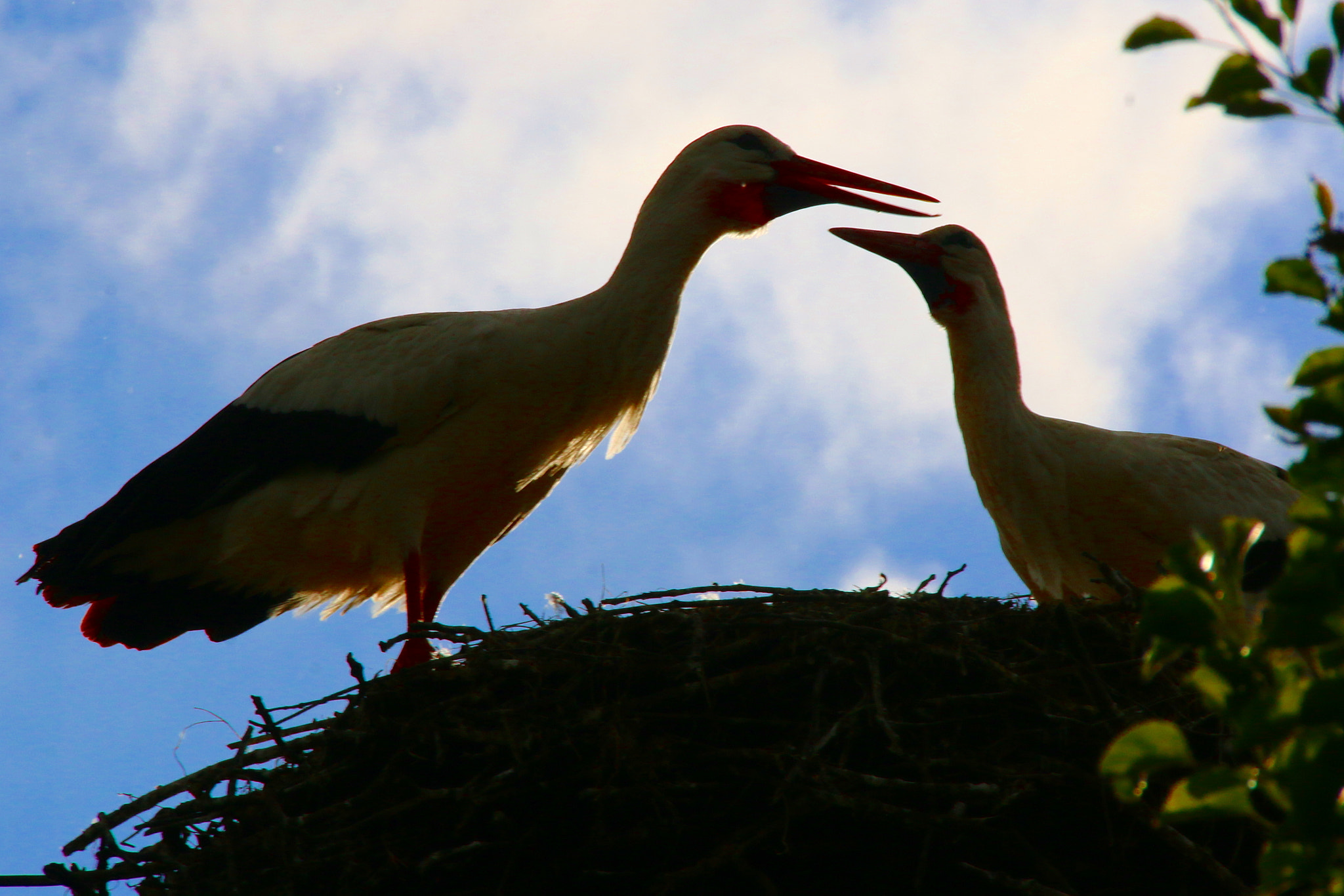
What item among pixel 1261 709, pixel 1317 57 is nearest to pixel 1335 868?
pixel 1261 709

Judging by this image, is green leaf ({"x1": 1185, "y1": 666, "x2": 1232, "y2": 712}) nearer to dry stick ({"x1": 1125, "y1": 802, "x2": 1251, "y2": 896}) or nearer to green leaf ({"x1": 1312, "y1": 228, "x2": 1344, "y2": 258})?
green leaf ({"x1": 1312, "y1": 228, "x2": 1344, "y2": 258})

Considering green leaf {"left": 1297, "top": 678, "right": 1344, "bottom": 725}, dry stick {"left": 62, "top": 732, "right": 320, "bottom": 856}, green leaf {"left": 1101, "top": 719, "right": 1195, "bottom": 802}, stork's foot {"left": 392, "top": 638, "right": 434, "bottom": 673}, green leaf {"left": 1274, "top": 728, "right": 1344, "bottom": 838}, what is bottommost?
green leaf {"left": 1274, "top": 728, "right": 1344, "bottom": 838}

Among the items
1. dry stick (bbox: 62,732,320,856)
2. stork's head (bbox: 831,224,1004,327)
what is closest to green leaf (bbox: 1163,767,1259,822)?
dry stick (bbox: 62,732,320,856)

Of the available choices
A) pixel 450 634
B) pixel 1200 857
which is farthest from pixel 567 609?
pixel 1200 857

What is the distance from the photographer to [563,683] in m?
3.29

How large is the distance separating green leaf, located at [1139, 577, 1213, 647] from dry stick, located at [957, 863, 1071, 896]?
1762mm

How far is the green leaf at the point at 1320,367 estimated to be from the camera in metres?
1.03

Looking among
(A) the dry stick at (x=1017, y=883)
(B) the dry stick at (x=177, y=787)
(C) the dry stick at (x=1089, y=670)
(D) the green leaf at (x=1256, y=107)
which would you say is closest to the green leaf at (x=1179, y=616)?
(D) the green leaf at (x=1256, y=107)

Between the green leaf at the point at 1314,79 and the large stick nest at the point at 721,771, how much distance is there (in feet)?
6.49

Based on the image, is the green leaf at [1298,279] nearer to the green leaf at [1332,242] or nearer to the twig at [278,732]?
the green leaf at [1332,242]

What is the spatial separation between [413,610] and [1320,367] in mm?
3616

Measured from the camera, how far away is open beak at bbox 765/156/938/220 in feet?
15.6

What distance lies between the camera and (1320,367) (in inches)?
40.6

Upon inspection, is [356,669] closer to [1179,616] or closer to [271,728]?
[271,728]
